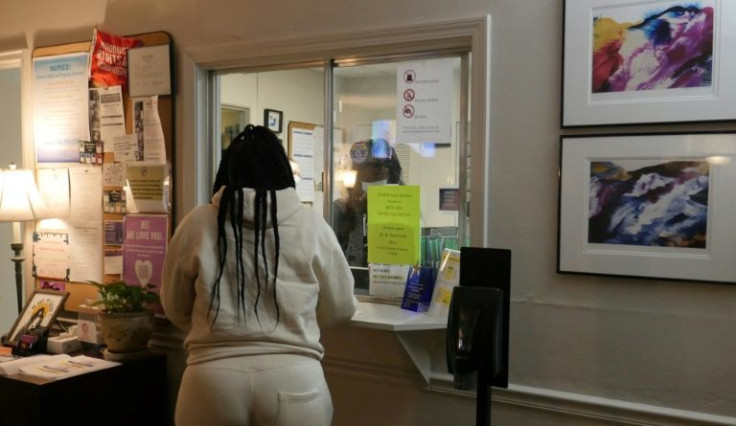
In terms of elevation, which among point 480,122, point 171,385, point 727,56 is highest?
point 727,56

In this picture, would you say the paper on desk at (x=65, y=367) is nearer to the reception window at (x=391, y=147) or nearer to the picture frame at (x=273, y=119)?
the reception window at (x=391, y=147)

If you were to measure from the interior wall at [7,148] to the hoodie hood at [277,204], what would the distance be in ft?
11.6

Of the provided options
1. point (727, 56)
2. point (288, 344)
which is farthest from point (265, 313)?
point (727, 56)

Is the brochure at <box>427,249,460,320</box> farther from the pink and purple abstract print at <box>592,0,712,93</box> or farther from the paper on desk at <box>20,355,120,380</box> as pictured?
the paper on desk at <box>20,355,120,380</box>

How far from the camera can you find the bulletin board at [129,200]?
301 centimetres

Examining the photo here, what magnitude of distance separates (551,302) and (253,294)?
3.42ft

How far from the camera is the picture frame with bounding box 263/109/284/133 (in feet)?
10.2

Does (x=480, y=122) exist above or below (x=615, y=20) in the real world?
below

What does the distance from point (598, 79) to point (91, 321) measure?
8.66ft

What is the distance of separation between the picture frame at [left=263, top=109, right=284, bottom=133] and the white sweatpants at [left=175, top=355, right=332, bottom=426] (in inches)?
61.5

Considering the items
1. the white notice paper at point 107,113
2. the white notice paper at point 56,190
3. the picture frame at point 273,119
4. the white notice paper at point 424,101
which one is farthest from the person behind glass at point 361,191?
the white notice paper at point 56,190

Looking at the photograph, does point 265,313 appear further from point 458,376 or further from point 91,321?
point 91,321

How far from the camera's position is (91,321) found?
320cm

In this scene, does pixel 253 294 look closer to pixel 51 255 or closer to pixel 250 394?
pixel 250 394
